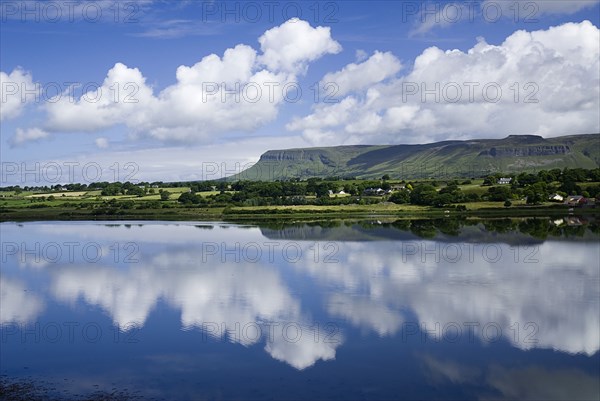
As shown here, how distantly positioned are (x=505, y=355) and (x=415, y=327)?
3.93 m

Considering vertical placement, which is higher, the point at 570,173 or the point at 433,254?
the point at 570,173

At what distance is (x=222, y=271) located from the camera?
35156 millimetres

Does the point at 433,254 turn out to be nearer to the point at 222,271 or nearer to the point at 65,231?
the point at 222,271

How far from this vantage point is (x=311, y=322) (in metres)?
22.2

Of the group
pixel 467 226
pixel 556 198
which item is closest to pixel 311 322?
pixel 467 226

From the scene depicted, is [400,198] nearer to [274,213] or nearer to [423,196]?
[423,196]

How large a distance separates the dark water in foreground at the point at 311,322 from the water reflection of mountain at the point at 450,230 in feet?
17.9

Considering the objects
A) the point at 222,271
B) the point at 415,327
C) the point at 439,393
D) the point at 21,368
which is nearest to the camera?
the point at 439,393

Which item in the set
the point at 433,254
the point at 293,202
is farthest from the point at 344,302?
the point at 293,202

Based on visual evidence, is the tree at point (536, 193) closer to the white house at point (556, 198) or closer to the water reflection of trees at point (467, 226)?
the white house at point (556, 198)

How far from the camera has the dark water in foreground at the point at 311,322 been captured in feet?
52.2

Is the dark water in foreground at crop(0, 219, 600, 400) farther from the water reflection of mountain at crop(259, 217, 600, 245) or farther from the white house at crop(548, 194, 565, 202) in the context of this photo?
the white house at crop(548, 194, 565, 202)

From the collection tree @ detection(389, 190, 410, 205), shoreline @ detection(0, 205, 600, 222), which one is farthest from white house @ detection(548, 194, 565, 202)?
tree @ detection(389, 190, 410, 205)

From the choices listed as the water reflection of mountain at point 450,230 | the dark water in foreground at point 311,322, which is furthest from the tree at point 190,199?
the dark water in foreground at point 311,322
